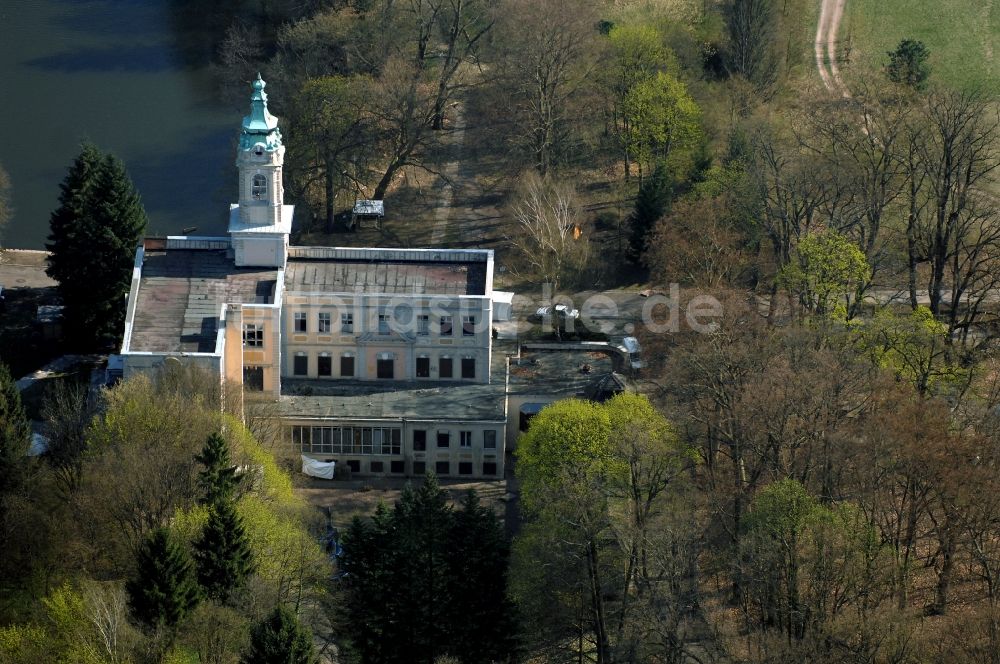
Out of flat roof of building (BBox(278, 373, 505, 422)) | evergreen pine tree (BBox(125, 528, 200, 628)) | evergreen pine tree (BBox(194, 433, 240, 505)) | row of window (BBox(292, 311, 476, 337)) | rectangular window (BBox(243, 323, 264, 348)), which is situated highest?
row of window (BBox(292, 311, 476, 337))

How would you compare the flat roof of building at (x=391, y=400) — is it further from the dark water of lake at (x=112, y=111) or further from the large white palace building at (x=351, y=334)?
the dark water of lake at (x=112, y=111)

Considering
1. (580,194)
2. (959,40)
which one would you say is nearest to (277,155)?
(580,194)

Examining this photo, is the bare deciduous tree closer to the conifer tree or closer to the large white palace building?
the large white palace building

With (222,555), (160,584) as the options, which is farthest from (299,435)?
(160,584)

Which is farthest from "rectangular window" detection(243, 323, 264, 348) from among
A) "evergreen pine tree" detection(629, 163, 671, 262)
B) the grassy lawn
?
the grassy lawn

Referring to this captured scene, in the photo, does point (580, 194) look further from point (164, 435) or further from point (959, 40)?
point (164, 435)

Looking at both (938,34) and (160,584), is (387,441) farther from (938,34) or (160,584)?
(938,34)
